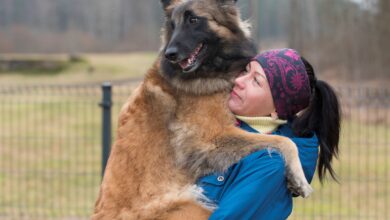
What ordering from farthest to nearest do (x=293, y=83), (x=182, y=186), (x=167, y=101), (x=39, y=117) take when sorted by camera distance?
(x=39, y=117) < (x=167, y=101) < (x=182, y=186) < (x=293, y=83)

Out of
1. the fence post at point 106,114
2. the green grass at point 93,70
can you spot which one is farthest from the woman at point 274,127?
the green grass at point 93,70

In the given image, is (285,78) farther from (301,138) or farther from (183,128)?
(183,128)

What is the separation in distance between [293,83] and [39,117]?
6.69 meters

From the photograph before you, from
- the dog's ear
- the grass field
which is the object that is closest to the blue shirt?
the dog's ear

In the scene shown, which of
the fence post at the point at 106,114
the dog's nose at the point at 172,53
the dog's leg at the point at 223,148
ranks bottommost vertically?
the fence post at the point at 106,114

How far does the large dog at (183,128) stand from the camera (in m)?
2.87

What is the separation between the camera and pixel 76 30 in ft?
58.4

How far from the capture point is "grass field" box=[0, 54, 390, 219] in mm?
6672

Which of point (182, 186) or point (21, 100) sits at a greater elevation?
point (182, 186)

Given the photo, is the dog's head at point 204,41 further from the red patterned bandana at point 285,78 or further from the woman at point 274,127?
the red patterned bandana at point 285,78

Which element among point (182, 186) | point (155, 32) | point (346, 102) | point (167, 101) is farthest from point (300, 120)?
point (155, 32)

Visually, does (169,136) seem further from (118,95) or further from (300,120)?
(118,95)

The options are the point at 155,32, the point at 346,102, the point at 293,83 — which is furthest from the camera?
the point at 155,32

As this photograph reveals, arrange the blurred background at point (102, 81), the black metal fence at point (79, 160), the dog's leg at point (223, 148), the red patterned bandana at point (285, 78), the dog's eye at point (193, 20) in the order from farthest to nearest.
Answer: the blurred background at point (102, 81)
the black metal fence at point (79, 160)
the dog's eye at point (193, 20)
the dog's leg at point (223, 148)
the red patterned bandana at point (285, 78)
